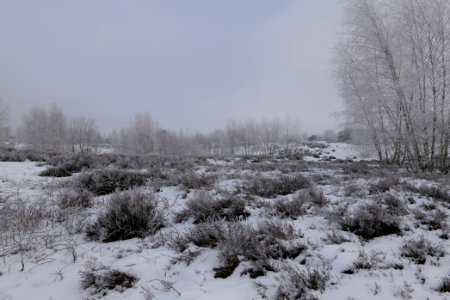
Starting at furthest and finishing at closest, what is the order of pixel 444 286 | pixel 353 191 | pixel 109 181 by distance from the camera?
pixel 109 181 → pixel 353 191 → pixel 444 286

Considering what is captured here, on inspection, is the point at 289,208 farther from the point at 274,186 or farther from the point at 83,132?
the point at 83,132

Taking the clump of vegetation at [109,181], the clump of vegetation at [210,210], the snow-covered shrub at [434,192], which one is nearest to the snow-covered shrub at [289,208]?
the clump of vegetation at [210,210]

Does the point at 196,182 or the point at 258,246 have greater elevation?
the point at 196,182

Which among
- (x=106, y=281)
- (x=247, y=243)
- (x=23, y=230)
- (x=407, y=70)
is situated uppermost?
(x=407, y=70)

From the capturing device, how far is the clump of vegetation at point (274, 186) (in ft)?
18.2

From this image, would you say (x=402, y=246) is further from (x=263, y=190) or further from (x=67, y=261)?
(x=67, y=261)

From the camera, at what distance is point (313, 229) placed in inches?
146

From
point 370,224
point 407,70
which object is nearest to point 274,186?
point 370,224

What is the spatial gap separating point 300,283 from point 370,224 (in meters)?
1.58

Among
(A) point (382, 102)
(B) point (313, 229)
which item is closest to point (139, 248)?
(B) point (313, 229)

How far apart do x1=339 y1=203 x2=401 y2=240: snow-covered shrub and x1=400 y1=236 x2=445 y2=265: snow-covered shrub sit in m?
0.45

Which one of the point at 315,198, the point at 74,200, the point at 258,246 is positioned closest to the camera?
the point at 258,246

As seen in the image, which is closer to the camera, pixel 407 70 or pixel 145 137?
pixel 407 70

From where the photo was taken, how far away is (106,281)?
2799 mm
